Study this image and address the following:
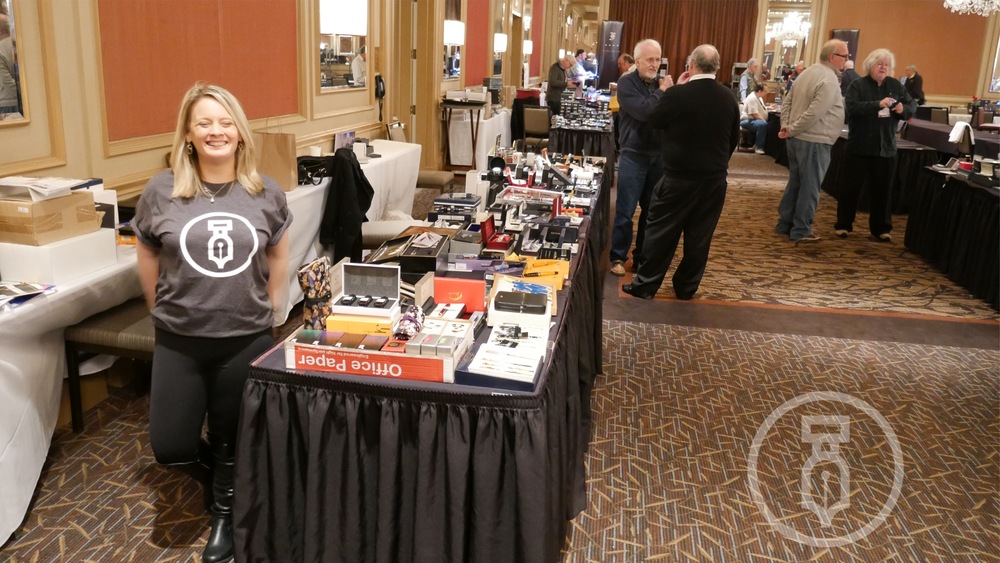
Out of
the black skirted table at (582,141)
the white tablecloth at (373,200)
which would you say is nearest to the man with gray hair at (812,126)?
the black skirted table at (582,141)

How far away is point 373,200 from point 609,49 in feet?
36.6

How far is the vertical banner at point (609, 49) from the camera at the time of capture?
49.5ft

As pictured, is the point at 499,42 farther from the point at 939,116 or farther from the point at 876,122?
the point at 876,122

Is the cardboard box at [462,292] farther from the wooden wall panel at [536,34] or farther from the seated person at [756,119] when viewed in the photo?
the wooden wall panel at [536,34]

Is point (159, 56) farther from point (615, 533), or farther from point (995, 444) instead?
point (995, 444)

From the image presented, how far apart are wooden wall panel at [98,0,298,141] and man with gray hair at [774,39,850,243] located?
3928 millimetres

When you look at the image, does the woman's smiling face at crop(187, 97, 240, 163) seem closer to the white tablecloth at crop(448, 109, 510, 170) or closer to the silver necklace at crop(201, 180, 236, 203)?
the silver necklace at crop(201, 180, 236, 203)

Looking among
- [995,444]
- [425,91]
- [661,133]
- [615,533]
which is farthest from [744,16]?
[615,533]

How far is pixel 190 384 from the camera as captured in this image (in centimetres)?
192

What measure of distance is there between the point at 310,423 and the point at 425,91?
7198 mm

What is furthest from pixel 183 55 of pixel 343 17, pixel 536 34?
pixel 536 34

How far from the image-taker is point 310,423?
68.4 inches

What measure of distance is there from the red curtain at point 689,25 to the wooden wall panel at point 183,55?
13551 millimetres

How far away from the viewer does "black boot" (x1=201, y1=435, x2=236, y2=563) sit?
2.03 meters
